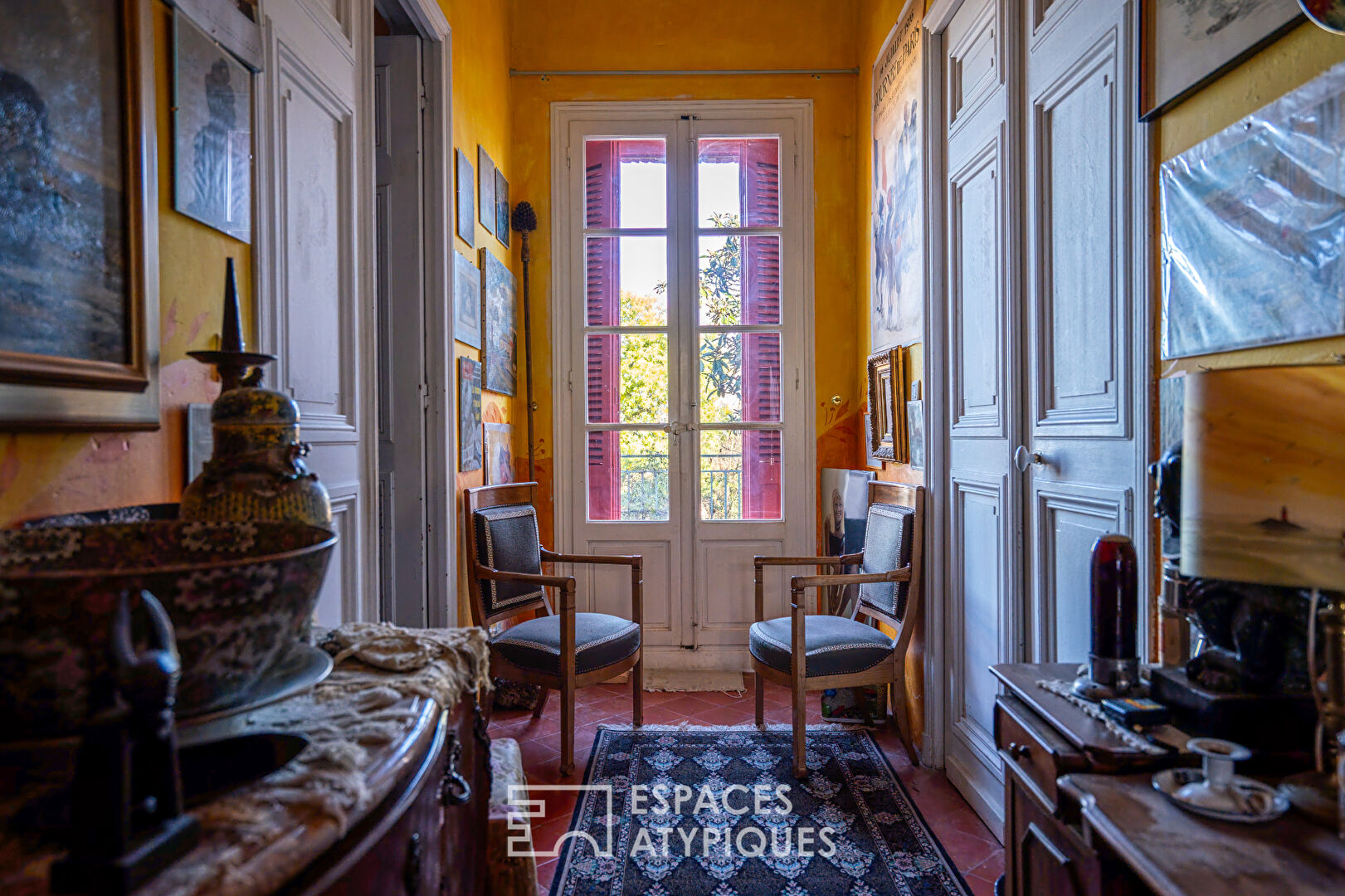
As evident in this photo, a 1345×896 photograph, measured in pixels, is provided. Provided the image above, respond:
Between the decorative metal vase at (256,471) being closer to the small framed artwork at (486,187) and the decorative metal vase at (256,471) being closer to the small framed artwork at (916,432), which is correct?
the small framed artwork at (916,432)

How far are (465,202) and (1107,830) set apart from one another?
307cm

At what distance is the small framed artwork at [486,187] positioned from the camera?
3.33m

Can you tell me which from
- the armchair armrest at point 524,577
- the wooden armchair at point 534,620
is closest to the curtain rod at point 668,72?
the wooden armchair at point 534,620

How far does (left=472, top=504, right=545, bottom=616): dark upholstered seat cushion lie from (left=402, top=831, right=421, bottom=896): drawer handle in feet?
7.84

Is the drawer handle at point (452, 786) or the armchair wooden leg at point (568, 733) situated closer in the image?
the drawer handle at point (452, 786)

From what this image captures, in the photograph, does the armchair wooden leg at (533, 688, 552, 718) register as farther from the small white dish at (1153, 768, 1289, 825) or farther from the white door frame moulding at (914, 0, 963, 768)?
the small white dish at (1153, 768, 1289, 825)

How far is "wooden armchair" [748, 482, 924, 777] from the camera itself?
8.88ft

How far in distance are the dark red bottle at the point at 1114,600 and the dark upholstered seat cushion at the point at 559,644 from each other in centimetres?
197

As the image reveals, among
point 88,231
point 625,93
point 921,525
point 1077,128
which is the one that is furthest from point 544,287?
point 88,231

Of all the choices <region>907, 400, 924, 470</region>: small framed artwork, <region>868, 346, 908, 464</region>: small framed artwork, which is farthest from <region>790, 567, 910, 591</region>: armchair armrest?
<region>868, 346, 908, 464</region>: small framed artwork

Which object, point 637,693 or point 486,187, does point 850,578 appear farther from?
point 486,187

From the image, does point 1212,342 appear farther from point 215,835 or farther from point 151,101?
point 151,101

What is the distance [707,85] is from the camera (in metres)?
4.07

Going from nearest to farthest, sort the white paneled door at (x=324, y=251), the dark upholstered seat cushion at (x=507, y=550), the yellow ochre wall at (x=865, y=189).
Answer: the white paneled door at (x=324, y=251), the dark upholstered seat cushion at (x=507, y=550), the yellow ochre wall at (x=865, y=189)
